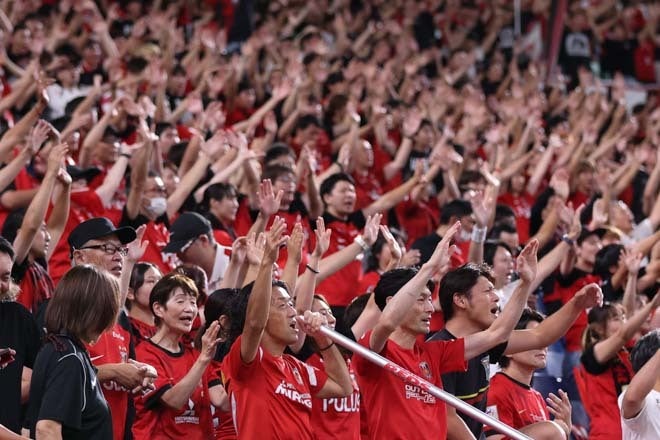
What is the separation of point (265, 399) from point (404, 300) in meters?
0.72

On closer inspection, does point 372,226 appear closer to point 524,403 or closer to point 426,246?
point 524,403

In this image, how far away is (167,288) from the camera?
18.4 feet

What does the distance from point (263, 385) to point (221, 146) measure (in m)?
3.99

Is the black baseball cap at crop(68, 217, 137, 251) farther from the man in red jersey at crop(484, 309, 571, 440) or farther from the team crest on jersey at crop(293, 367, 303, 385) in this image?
the man in red jersey at crop(484, 309, 571, 440)

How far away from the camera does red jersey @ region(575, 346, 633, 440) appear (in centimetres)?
723

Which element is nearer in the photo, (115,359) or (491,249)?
(115,359)

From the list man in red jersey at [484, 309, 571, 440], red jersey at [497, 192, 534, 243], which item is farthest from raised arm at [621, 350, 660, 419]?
red jersey at [497, 192, 534, 243]

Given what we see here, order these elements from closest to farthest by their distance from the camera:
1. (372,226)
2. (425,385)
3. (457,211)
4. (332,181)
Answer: (425,385), (372,226), (332,181), (457,211)

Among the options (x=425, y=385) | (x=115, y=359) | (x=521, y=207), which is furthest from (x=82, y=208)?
(x=521, y=207)

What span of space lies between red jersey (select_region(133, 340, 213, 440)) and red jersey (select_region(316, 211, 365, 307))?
7.93 ft

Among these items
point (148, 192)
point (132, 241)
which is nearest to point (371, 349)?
point (132, 241)

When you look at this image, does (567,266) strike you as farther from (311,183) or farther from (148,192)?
(148,192)

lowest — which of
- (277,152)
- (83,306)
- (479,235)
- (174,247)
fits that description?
(277,152)

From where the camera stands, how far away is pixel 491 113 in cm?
1420
